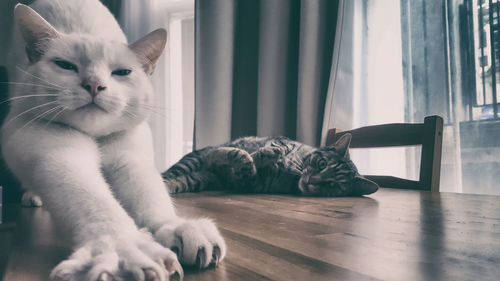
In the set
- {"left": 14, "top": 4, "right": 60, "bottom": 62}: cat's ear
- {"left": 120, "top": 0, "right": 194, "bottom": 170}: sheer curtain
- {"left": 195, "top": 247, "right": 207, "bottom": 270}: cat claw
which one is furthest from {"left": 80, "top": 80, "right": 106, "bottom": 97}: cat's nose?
{"left": 120, "top": 0, "right": 194, "bottom": 170}: sheer curtain

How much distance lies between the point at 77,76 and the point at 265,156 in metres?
1.08

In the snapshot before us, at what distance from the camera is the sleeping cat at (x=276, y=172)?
4.61 feet

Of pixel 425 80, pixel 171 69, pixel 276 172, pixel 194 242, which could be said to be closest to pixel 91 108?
pixel 194 242

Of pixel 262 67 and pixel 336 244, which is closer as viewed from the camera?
→ pixel 336 244

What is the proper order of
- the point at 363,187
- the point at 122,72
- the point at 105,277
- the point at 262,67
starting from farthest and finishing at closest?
the point at 262,67 < the point at 363,187 < the point at 122,72 < the point at 105,277

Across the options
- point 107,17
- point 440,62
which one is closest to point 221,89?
point 440,62

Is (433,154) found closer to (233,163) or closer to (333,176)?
(333,176)

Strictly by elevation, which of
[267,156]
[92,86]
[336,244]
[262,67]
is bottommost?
[336,244]

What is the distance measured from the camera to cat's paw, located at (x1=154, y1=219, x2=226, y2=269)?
0.41 meters

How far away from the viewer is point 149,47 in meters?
0.69

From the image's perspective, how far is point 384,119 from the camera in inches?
76.0

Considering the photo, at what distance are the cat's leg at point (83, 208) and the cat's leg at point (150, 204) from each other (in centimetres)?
3

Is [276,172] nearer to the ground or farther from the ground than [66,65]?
nearer to the ground

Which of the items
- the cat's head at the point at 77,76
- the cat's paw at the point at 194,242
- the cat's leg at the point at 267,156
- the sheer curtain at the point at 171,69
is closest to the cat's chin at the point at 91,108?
the cat's head at the point at 77,76
